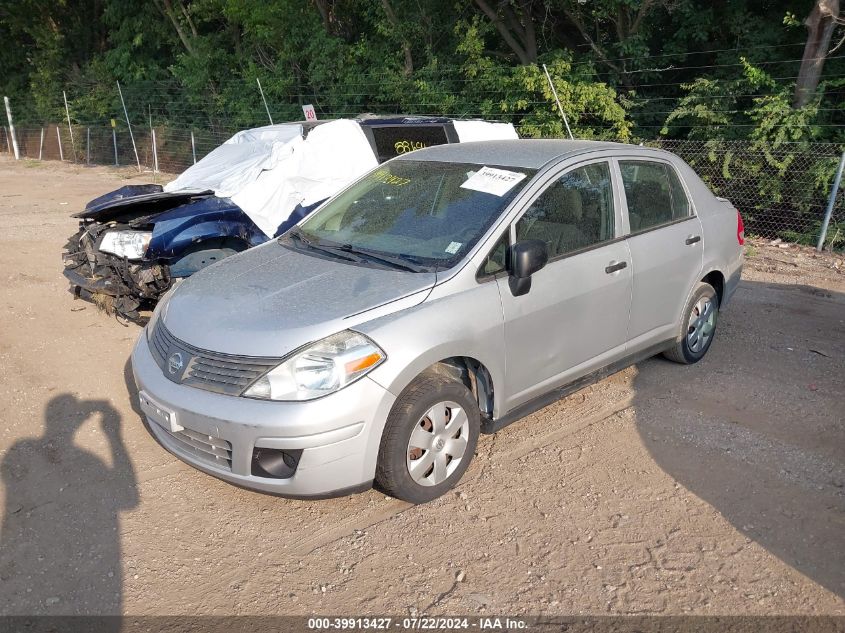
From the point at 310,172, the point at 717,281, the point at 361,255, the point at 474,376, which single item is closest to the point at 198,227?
the point at 310,172

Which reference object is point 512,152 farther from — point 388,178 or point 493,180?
point 388,178

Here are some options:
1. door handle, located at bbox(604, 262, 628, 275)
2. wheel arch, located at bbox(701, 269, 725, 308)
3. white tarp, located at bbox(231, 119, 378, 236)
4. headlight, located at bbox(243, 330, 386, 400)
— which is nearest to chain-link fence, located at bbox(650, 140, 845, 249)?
wheel arch, located at bbox(701, 269, 725, 308)

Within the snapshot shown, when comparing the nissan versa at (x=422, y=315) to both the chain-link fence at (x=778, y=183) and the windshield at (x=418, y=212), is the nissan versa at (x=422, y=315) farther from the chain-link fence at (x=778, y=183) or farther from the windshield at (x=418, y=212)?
the chain-link fence at (x=778, y=183)

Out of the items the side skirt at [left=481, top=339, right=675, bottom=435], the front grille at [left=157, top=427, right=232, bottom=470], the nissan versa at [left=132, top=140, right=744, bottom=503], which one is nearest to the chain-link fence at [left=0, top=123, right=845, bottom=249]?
the nissan versa at [left=132, top=140, right=744, bottom=503]

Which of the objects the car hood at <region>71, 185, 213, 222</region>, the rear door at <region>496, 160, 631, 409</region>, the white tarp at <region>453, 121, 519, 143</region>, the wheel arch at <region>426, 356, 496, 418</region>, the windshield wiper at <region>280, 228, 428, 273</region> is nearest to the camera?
the wheel arch at <region>426, 356, 496, 418</region>

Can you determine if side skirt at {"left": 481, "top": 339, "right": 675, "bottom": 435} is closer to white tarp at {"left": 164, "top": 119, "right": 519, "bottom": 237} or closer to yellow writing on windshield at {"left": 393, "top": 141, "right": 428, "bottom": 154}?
white tarp at {"left": 164, "top": 119, "right": 519, "bottom": 237}

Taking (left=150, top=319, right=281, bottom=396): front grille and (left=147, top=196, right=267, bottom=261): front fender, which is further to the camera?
(left=147, top=196, right=267, bottom=261): front fender

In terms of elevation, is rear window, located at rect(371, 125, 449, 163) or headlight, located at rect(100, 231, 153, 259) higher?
rear window, located at rect(371, 125, 449, 163)

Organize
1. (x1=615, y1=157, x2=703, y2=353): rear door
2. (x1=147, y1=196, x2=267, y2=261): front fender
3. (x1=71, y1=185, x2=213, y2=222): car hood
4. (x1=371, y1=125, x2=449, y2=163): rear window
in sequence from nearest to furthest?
(x1=615, y1=157, x2=703, y2=353): rear door, (x1=147, y1=196, x2=267, y2=261): front fender, (x1=71, y1=185, x2=213, y2=222): car hood, (x1=371, y1=125, x2=449, y2=163): rear window

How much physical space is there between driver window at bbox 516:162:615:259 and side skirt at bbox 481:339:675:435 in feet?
2.70

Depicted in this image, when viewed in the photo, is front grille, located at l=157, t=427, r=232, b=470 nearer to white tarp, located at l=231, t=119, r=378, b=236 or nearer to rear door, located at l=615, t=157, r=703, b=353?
rear door, located at l=615, t=157, r=703, b=353

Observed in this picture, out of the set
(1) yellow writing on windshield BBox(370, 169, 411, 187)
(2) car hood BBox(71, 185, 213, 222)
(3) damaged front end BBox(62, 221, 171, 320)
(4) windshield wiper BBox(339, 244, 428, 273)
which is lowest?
(3) damaged front end BBox(62, 221, 171, 320)

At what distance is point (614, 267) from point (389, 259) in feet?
4.75

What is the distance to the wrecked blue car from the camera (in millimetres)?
6203
